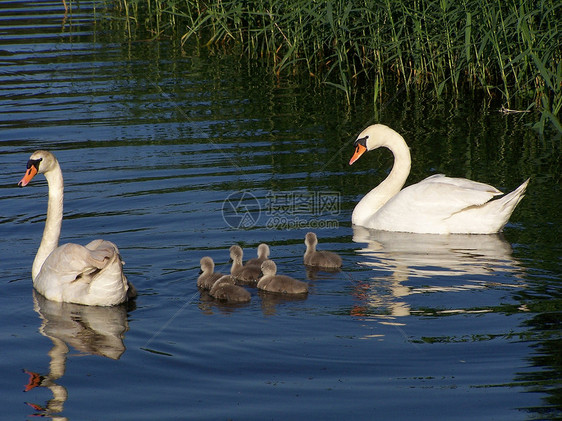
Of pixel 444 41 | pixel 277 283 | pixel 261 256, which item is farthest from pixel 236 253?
pixel 444 41

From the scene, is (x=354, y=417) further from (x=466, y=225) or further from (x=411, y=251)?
(x=466, y=225)

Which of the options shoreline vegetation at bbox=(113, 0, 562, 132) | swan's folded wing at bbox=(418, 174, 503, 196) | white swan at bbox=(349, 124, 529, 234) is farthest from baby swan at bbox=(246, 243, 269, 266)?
shoreline vegetation at bbox=(113, 0, 562, 132)

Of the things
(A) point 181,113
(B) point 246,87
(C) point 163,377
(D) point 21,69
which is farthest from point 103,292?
(D) point 21,69

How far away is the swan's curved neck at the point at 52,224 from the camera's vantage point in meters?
7.56

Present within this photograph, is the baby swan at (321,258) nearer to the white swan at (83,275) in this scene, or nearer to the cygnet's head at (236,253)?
the cygnet's head at (236,253)

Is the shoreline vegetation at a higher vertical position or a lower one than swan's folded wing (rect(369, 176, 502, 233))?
higher

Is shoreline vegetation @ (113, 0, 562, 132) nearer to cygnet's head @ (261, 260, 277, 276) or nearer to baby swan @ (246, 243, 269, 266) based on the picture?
baby swan @ (246, 243, 269, 266)

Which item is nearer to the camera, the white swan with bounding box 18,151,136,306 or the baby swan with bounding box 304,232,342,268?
the white swan with bounding box 18,151,136,306

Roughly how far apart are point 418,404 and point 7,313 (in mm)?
3312

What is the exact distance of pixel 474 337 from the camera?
612 centimetres

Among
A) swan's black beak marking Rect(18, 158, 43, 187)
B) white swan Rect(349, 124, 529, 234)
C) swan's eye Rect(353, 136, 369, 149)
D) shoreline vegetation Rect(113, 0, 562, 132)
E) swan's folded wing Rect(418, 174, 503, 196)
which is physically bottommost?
white swan Rect(349, 124, 529, 234)

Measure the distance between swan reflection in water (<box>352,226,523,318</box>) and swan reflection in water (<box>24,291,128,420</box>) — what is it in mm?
1774

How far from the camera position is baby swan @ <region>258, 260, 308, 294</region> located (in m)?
7.05

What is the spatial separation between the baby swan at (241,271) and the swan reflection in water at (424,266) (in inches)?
34.1
